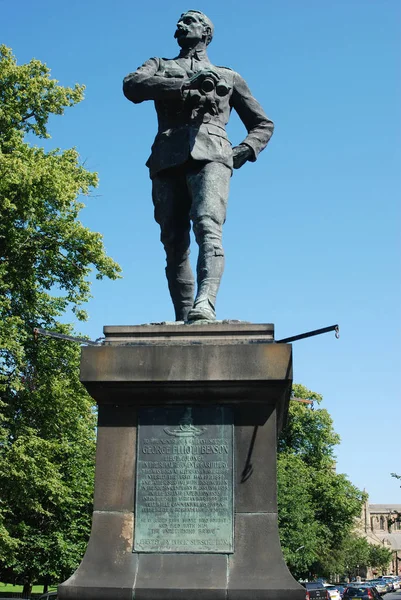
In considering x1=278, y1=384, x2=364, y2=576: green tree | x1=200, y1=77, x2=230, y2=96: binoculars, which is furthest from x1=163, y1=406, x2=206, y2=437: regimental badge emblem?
x1=278, y1=384, x2=364, y2=576: green tree

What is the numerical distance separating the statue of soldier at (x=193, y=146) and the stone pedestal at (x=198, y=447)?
2.62ft

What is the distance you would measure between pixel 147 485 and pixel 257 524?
0.92 meters

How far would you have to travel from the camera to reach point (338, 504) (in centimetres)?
5331

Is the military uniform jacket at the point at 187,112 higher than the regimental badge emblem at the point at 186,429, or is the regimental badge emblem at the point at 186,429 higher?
the military uniform jacket at the point at 187,112

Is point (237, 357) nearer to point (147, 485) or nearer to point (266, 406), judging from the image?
point (266, 406)

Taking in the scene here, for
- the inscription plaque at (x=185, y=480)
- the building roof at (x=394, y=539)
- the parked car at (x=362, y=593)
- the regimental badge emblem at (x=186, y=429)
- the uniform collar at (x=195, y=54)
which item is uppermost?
the uniform collar at (x=195, y=54)

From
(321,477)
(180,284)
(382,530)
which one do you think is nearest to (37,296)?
(180,284)

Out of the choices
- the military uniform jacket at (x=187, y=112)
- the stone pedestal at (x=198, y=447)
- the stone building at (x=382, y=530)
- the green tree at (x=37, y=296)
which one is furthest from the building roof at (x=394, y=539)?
the stone pedestal at (x=198, y=447)

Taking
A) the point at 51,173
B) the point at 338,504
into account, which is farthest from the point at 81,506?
the point at 338,504

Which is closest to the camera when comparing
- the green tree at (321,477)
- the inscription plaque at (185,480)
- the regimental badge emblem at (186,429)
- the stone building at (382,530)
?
the inscription plaque at (185,480)

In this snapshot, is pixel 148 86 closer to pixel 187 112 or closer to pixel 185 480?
pixel 187 112

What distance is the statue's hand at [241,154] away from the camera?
7883mm

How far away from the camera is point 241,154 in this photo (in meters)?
7.90

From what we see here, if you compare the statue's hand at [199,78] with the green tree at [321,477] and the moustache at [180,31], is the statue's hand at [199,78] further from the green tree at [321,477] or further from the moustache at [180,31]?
the green tree at [321,477]
